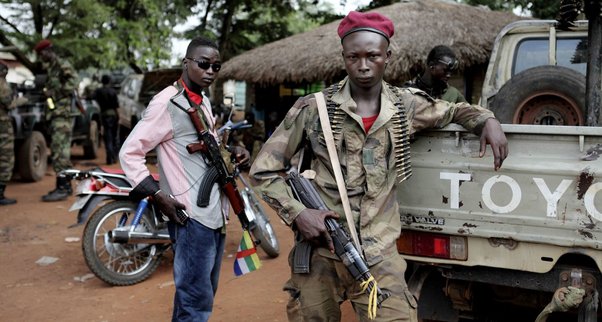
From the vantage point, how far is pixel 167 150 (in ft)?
10.2

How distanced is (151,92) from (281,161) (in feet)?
43.7

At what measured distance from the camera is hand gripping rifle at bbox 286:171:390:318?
2.31 metres

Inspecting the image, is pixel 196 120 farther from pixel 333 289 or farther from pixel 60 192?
pixel 60 192

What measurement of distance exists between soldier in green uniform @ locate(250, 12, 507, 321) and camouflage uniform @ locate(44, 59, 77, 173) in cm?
637

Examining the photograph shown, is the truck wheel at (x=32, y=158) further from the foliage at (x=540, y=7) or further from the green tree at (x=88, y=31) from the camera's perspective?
the foliage at (x=540, y=7)

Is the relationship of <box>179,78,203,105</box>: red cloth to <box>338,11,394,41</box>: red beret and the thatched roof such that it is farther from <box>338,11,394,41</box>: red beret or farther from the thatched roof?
the thatched roof

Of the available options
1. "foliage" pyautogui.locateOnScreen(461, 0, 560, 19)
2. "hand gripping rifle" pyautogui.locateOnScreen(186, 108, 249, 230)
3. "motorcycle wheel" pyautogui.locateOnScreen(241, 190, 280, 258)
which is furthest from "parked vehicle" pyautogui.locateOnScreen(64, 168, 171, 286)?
"foliage" pyautogui.locateOnScreen(461, 0, 560, 19)

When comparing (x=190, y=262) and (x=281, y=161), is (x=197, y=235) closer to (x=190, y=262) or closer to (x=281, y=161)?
(x=190, y=262)

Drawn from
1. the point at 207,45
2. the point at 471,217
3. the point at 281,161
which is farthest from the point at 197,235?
the point at 471,217

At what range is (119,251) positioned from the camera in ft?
16.3

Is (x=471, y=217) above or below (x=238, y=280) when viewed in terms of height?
above

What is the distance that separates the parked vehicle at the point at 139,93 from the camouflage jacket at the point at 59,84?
6693 mm

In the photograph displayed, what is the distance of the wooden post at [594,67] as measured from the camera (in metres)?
3.43

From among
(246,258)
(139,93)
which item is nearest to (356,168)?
(246,258)
